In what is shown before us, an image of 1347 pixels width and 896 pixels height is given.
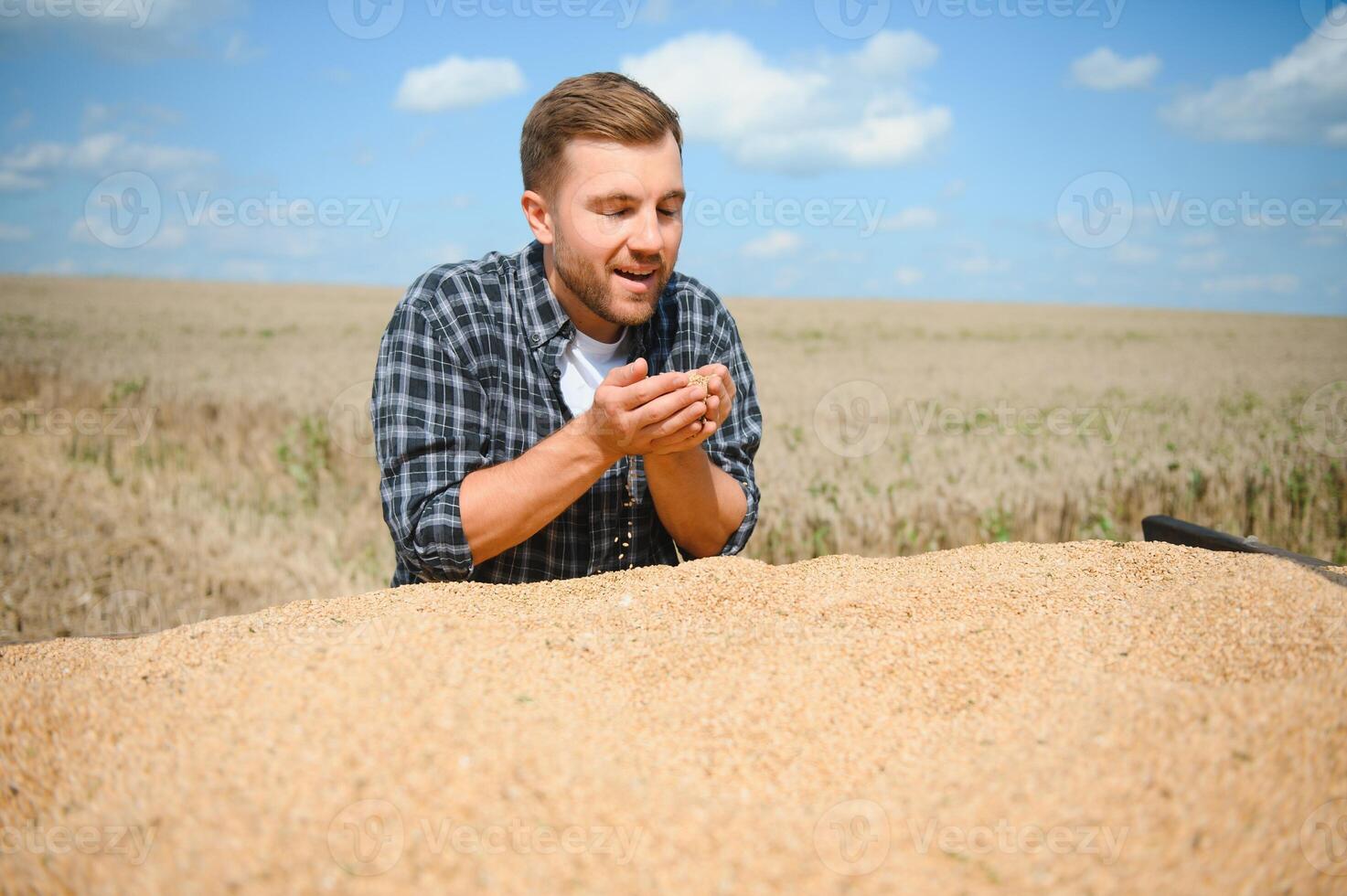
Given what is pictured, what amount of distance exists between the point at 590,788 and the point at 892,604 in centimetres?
98

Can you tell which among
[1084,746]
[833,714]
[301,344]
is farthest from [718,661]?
[301,344]

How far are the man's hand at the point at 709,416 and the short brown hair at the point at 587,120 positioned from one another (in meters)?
0.77

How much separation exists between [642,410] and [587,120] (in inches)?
37.7

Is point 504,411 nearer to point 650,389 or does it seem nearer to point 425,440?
point 425,440

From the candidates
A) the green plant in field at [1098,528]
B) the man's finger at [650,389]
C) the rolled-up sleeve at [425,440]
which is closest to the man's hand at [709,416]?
the man's finger at [650,389]

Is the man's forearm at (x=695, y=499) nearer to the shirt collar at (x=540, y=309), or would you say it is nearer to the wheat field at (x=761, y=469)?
the shirt collar at (x=540, y=309)

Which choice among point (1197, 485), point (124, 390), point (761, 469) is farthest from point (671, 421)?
point (124, 390)

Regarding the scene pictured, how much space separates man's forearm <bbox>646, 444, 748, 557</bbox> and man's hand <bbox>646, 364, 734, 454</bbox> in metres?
0.17

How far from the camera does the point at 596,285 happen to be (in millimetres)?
2678

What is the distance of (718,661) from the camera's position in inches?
66.1

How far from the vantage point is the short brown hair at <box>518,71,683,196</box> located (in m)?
2.57

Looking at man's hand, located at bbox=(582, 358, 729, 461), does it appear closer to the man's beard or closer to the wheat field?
the man's beard

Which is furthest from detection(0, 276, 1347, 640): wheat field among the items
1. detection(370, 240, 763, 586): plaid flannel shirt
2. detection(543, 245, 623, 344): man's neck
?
detection(543, 245, 623, 344): man's neck

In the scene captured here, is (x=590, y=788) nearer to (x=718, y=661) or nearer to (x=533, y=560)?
(x=718, y=661)
